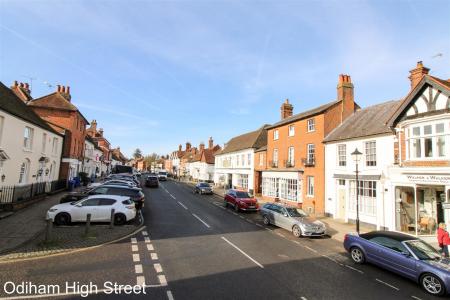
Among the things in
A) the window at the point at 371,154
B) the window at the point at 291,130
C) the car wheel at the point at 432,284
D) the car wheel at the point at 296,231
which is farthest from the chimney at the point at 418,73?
the car wheel at the point at 432,284

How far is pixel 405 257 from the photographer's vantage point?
9656 millimetres

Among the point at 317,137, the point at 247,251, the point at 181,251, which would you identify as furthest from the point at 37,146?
the point at 317,137

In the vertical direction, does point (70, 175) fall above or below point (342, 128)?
below

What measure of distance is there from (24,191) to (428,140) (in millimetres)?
26699

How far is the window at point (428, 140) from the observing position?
14773 mm

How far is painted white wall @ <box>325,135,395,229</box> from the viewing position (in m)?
17.9

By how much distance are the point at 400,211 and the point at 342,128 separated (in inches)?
349

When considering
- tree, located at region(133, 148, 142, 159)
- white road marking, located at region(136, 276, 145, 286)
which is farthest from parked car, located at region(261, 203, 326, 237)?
tree, located at region(133, 148, 142, 159)

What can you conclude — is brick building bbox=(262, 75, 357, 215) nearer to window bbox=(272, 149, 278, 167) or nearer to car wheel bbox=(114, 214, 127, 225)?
window bbox=(272, 149, 278, 167)

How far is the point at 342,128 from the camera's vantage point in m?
24.0

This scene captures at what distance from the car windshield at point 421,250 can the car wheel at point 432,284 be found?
0.67 meters

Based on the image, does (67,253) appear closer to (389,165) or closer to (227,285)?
(227,285)

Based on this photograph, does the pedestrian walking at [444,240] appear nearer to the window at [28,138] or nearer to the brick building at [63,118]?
the window at [28,138]

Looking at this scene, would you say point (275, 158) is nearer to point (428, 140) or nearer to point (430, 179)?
point (428, 140)
